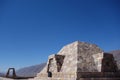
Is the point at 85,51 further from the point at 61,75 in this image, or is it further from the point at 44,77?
the point at 44,77

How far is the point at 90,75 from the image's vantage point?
13859 mm

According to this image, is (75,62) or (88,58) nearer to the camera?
(75,62)

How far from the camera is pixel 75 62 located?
1482 centimetres

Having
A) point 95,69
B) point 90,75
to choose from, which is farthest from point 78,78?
point 95,69

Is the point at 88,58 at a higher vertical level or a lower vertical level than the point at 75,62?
higher

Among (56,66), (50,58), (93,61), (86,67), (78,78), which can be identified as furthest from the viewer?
(50,58)

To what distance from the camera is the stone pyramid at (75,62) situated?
565 inches

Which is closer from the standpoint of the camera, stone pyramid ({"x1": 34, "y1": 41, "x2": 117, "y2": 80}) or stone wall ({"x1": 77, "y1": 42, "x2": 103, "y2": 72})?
stone pyramid ({"x1": 34, "y1": 41, "x2": 117, "y2": 80})

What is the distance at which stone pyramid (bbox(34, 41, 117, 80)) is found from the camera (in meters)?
14.3

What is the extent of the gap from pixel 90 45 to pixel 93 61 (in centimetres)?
250

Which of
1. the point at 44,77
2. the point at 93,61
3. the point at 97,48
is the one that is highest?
the point at 97,48

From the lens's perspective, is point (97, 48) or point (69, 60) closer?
point (69, 60)

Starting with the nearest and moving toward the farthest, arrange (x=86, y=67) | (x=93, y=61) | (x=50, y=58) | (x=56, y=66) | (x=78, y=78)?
(x=78, y=78) < (x=86, y=67) < (x=93, y=61) < (x=56, y=66) < (x=50, y=58)

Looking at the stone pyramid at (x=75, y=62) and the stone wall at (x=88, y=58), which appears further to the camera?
the stone wall at (x=88, y=58)
